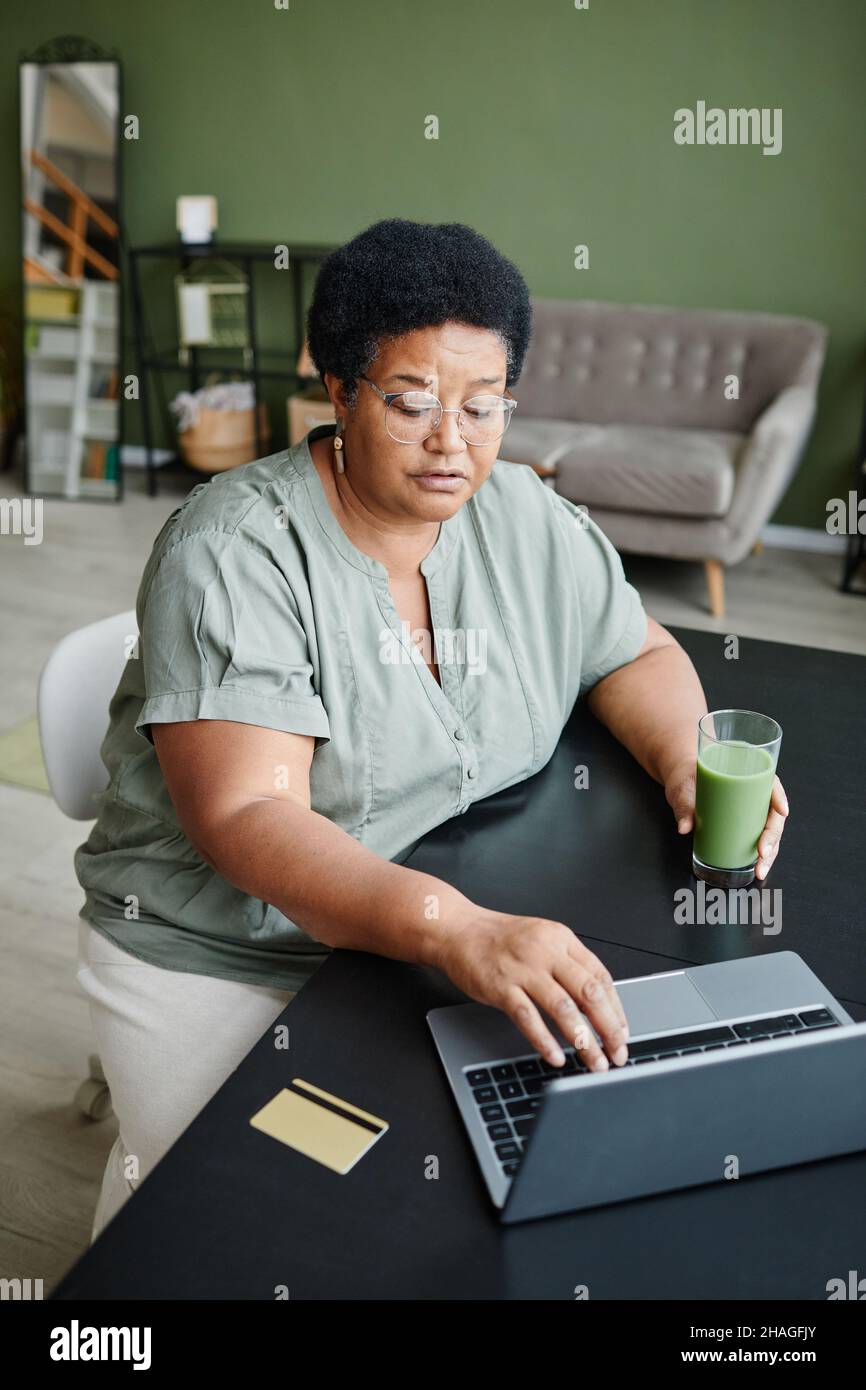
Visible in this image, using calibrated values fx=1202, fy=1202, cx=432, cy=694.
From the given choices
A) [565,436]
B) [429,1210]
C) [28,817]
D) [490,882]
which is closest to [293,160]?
[565,436]

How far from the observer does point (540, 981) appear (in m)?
0.93

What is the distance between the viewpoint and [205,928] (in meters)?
1.26

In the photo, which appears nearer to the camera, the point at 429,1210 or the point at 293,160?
the point at 429,1210

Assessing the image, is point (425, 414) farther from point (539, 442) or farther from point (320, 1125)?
point (539, 442)

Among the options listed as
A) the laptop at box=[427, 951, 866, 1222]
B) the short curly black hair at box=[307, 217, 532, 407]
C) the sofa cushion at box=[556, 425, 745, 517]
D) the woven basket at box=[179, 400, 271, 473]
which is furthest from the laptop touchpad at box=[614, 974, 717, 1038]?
the woven basket at box=[179, 400, 271, 473]

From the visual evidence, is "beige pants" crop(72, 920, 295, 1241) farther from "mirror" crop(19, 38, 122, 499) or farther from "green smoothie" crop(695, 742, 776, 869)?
"mirror" crop(19, 38, 122, 499)

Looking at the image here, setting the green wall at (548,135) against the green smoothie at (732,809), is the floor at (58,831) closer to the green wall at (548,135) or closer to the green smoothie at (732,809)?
the green wall at (548,135)

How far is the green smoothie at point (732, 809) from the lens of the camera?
117 centimetres

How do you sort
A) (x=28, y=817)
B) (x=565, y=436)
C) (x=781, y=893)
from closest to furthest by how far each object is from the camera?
(x=781, y=893)
(x=28, y=817)
(x=565, y=436)

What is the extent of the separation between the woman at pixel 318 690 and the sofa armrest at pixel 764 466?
8.44ft

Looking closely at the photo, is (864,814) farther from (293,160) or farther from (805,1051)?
(293,160)

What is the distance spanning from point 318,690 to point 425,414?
1.00ft
